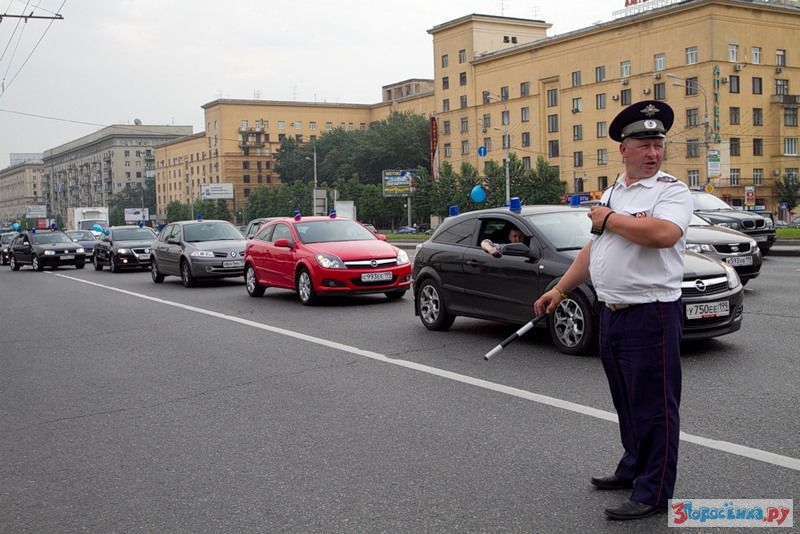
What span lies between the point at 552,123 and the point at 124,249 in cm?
6117

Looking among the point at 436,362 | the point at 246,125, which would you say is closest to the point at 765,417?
the point at 436,362

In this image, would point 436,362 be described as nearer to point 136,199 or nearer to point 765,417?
point 765,417

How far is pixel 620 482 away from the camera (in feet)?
15.0

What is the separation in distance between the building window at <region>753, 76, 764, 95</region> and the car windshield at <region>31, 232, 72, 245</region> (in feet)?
182

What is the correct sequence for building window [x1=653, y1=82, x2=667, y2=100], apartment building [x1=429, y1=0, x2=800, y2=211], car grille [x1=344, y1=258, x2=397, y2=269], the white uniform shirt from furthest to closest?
building window [x1=653, y1=82, x2=667, y2=100] → apartment building [x1=429, y1=0, x2=800, y2=211] → car grille [x1=344, y1=258, x2=397, y2=269] → the white uniform shirt

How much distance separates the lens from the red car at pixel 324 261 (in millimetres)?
14336

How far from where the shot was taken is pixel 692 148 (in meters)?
68.8

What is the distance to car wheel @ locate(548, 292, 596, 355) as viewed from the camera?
853 centimetres

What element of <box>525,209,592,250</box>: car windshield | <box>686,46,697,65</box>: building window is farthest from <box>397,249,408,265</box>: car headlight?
<box>686,46,697,65</box>: building window

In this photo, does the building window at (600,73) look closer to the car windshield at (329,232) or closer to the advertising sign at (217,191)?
the advertising sign at (217,191)

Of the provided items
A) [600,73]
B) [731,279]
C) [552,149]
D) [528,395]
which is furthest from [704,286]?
[552,149]

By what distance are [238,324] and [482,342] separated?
158 inches

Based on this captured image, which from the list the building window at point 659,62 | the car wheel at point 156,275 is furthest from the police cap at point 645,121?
the building window at point 659,62

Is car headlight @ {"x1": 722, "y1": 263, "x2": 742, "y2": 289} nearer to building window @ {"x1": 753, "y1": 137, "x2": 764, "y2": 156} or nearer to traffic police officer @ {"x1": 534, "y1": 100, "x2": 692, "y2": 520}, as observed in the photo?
traffic police officer @ {"x1": 534, "y1": 100, "x2": 692, "y2": 520}
